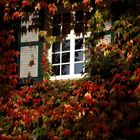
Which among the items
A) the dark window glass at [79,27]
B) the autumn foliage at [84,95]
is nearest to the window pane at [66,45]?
the dark window glass at [79,27]

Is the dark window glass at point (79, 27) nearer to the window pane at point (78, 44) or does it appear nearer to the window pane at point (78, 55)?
the window pane at point (78, 44)

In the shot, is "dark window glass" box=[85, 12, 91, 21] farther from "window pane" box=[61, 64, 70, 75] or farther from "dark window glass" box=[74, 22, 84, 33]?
"window pane" box=[61, 64, 70, 75]

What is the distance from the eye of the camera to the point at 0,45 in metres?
12.7

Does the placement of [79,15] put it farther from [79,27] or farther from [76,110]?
[76,110]

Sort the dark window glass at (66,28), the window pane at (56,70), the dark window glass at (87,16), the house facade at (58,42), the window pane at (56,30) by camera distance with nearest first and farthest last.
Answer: the dark window glass at (87,16) → the house facade at (58,42) → the window pane at (56,70) → the dark window glass at (66,28) → the window pane at (56,30)

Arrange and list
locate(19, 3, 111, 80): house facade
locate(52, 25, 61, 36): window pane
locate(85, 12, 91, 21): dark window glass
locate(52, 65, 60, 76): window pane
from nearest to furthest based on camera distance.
Result: 1. locate(85, 12, 91, 21): dark window glass
2. locate(19, 3, 111, 80): house facade
3. locate(52, 65, 60, 76): window pane
4. locate(52, 25, 61, 36): window pane

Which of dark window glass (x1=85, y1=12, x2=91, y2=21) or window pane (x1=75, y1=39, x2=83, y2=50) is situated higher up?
dark window glass (x1=85, y1=12, x2=91, y2=21)

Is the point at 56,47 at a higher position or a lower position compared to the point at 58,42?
lower

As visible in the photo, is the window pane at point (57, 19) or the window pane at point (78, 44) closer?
the window pane at point (78, 44)

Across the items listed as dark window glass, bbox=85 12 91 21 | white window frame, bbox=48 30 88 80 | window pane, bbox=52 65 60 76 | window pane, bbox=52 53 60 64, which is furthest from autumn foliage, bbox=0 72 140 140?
dark window glass, bbox=85 12 91 21

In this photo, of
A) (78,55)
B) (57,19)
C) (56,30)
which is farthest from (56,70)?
(57,19)

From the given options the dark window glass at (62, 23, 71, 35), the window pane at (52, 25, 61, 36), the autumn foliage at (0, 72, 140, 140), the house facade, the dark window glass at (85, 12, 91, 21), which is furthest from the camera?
the window pane at (52, 25, 61, 36)

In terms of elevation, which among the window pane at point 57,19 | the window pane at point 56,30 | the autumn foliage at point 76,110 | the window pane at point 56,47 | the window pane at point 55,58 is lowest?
the autumn foliage at point 76,110

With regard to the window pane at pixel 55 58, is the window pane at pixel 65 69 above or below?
below
